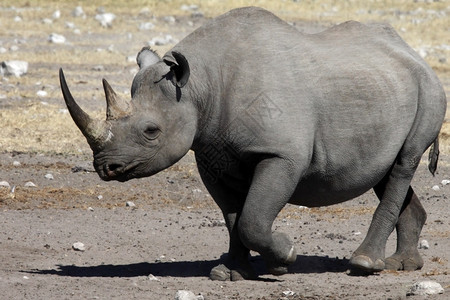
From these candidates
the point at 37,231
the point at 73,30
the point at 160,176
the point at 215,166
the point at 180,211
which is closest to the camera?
the point at 215,166

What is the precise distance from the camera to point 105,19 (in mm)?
26453

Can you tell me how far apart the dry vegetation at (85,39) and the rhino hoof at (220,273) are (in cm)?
553

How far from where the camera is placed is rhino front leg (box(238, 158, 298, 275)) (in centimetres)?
762

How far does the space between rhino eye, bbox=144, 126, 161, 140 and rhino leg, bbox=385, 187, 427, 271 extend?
2414 millimetres

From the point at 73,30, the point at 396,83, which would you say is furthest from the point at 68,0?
the point at 396,83

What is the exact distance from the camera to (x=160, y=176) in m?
12.2

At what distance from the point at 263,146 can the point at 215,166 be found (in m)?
0.50

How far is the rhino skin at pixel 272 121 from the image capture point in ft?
24.9

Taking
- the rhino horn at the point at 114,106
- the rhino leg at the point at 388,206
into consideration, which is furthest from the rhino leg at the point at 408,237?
the rhino horn at the point at 114,106

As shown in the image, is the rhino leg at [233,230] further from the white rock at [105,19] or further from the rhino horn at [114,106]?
the white rock at [105,19]

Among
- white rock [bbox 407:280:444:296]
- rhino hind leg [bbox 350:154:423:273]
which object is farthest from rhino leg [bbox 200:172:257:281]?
white rock [bbox 407:280:444:296]

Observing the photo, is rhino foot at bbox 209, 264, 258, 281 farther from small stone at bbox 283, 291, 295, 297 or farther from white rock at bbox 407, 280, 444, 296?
white rock at bbox 407, 280, 444, 296

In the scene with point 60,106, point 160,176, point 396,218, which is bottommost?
point 60,106

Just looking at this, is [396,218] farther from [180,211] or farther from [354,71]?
[180,211]
